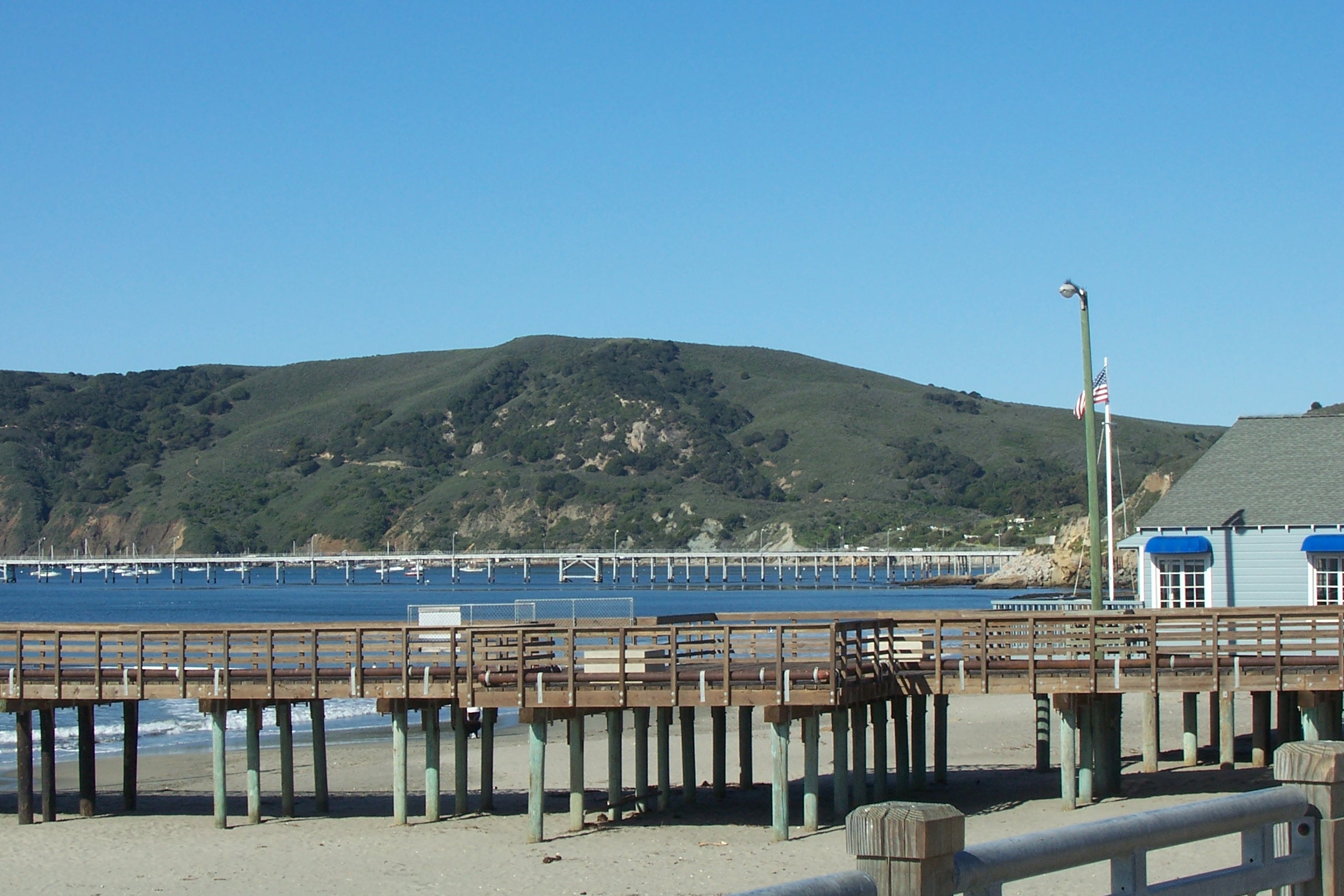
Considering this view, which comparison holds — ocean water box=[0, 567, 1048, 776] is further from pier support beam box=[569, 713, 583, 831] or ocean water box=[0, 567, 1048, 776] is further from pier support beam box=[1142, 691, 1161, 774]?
pier support beam box=[1142, 691, 1161, 774]

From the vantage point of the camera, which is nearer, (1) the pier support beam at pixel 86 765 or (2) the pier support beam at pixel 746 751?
(1) the pier support beam at pixel 86 765

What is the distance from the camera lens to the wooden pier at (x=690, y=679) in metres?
21.9

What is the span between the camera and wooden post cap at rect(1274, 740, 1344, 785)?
20.1 feet

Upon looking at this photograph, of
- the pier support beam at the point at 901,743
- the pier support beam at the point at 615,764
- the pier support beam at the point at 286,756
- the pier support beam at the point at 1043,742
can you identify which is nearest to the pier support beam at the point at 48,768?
the pier support beam at the point at 286,756

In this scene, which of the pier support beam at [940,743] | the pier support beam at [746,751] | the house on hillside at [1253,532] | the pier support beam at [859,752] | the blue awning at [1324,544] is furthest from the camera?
the house on hillside at [1253,532]

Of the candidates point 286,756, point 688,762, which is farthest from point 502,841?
point 286,756

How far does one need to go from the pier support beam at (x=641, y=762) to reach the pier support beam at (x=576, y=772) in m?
1.95

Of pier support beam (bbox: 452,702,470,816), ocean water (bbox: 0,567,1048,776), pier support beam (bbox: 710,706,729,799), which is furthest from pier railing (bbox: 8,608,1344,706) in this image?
ocean water (bbox: 0,567,1048,776)

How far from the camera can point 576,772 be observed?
22.7 m

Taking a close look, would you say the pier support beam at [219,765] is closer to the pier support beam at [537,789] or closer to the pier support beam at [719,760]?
the pier support beam at [537,789]

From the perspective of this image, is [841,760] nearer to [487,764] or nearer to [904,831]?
[487,764]

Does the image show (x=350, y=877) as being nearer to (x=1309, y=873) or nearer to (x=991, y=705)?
(x=1309, y=873)

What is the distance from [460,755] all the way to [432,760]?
2.98 feet

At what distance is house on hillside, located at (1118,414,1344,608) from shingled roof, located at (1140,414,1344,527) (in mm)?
24
